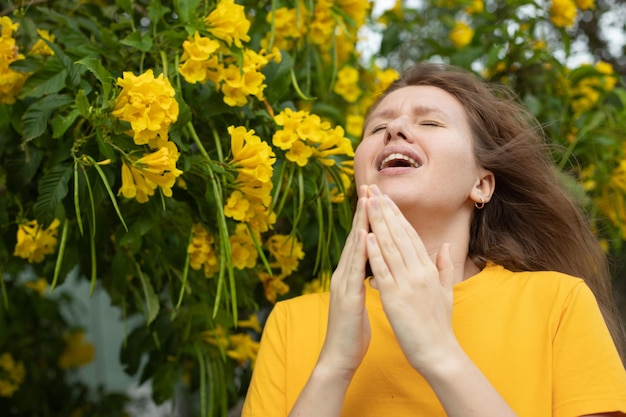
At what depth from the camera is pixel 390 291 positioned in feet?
4.09

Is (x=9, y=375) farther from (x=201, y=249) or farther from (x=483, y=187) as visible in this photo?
(x=483, y=187)

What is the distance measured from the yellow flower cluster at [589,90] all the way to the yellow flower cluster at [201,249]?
1.39m

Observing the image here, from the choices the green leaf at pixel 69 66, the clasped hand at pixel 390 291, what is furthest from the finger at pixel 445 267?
the green leaf at pixel 69 66

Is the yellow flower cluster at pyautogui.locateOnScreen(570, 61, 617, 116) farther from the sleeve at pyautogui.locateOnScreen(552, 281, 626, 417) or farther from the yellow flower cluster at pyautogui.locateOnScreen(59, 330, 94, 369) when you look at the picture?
the yellow flower cluster at pyautogui.locateOnScreen(59, 330, 94, 369)

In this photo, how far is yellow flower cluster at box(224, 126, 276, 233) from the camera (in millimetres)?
1525

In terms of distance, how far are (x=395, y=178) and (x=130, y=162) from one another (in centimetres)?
47

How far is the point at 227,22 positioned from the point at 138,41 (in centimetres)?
18

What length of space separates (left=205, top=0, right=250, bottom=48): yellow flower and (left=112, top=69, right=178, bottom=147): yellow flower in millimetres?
207

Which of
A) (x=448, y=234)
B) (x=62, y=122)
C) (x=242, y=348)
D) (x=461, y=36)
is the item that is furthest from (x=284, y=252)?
(x=461, y=36)

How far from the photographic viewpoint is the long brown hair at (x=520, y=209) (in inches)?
62.9

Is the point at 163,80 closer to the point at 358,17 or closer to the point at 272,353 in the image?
the point at 272,353

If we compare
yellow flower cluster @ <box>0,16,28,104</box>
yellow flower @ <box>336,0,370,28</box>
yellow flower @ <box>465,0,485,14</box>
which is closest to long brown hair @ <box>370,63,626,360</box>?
yellow flower @ <box>336,0,370,28</box>

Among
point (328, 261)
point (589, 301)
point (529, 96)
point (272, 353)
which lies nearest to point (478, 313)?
point (589, 301)

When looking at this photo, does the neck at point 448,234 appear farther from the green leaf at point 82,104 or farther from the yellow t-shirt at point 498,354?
the green leaf at point 82,104
